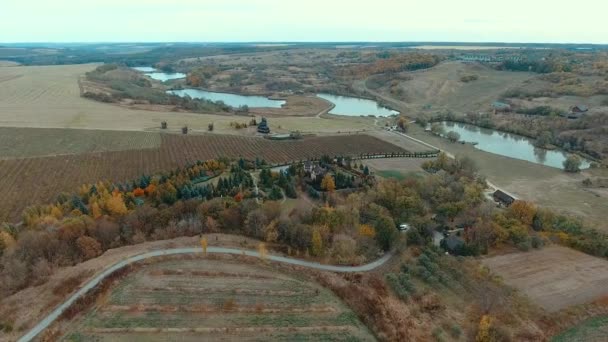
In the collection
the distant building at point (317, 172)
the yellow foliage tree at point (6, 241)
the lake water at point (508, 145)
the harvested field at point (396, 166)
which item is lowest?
the lake water at point (508, 145)

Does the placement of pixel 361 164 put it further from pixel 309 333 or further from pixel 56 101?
pixel 56 101

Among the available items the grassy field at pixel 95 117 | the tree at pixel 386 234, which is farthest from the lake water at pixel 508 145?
the tree at pixel 386 234

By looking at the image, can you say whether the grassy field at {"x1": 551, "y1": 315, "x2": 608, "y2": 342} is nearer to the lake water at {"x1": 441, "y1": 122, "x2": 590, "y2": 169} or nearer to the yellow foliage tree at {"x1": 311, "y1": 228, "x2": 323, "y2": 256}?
the yellow foliage tree at {"x1": 311, "y1": 228, "x2": 323, "y2": 256}

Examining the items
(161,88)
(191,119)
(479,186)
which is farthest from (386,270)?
(161,88)

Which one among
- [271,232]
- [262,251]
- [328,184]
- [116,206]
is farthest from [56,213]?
[328,184]

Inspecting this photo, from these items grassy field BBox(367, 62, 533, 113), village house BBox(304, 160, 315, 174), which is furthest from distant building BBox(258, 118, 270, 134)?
grassy field BBox(367, 62, 533, 113)

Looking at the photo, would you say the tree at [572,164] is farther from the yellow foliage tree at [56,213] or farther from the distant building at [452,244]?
the yellow foliage tree at [56,213]

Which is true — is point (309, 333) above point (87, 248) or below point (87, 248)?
below
